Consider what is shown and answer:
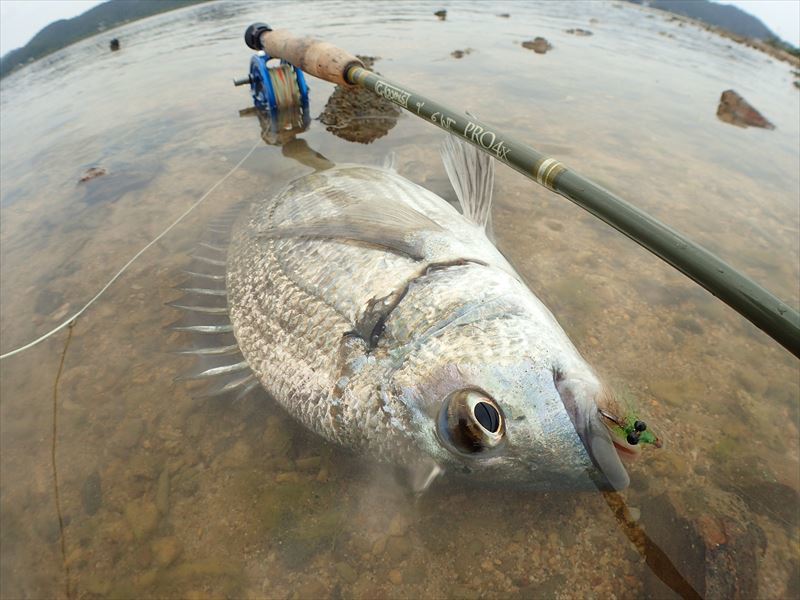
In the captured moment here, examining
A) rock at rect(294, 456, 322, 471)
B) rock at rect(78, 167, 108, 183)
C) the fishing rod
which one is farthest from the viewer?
rock at rect(78, 167, 108, 183)

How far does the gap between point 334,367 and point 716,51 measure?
21.3 m

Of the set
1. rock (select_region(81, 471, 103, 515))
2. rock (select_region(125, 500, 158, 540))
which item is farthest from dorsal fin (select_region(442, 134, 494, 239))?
rock (select_region(81, 471, 103, 515))

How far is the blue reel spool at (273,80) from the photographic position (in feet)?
20.0

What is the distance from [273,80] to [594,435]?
6.48 metres

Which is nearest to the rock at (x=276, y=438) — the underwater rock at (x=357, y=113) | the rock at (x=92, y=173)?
the underwater rock at (x=357, y=113)

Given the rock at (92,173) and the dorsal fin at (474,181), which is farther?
the rock at (92,173)

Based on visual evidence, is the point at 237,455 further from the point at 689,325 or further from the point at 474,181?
the point at 689,325

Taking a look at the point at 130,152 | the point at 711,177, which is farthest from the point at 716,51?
the point at 130,152

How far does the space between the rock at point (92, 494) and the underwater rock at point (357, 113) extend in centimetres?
512

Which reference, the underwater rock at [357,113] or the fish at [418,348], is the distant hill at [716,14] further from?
the fish at [418,348]

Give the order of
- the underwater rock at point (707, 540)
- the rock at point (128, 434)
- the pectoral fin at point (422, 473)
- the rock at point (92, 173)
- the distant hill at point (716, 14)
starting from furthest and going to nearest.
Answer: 1. the distant hill at point (716, 14)
2. the rock at point (92, 173)
3. the rock at point (128, 434)
4. the pectoral fin at point (422, 473)
5. the underwater rock at point (707, 540)

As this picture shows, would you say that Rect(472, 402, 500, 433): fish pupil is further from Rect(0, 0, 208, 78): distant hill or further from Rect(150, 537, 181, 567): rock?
Rect(0, 0, 208, 78): distant hill

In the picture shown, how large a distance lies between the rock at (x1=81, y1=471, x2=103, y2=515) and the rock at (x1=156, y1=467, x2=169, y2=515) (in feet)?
0.94

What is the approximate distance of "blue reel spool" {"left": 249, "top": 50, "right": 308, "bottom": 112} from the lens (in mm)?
6105
